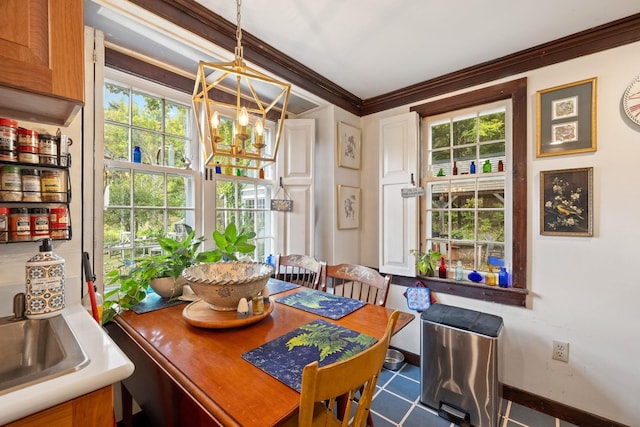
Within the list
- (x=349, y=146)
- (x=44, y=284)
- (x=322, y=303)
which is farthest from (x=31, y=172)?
(x=349, y=146)

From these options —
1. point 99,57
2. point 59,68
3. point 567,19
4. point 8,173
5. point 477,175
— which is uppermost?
point 567,19

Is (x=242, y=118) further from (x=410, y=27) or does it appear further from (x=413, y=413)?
(x=413, y=413)

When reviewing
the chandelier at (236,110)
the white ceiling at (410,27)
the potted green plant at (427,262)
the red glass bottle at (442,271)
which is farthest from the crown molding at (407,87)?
the red glass bottle at (442,271)

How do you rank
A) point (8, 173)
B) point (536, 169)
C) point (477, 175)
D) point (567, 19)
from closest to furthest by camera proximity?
point (8, 173) < point (567, 19) < point (536, 169) < point (477, 175)

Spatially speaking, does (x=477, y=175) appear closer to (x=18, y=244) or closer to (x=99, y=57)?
(x=99, y=57)

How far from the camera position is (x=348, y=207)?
273cm

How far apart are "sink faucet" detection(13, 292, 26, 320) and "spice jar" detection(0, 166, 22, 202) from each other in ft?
1.22

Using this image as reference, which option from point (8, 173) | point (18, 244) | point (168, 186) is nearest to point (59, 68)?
point (8, 173)

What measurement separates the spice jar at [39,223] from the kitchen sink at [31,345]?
1.07 ft

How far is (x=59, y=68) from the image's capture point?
0.86 metres

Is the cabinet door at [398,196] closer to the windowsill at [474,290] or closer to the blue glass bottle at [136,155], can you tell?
the windowsill at [474,290]

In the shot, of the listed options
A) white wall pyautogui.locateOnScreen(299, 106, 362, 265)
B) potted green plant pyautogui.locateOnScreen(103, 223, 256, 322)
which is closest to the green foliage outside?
white wall pyautogui.locateOnScreen(299, 106, 362, 265)

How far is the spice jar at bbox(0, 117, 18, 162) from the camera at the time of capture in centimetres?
103

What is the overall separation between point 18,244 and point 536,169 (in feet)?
9.72
